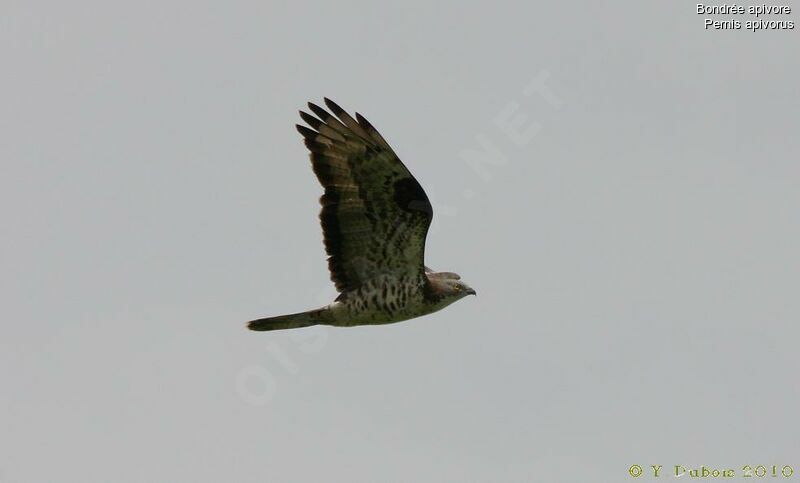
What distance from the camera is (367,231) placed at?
62.6 feet

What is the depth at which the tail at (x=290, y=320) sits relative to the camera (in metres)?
19.0

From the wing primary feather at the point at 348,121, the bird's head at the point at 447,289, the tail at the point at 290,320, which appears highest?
the wing primary feather at the point at 348,121

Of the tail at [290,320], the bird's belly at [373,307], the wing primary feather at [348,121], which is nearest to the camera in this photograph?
the wing primary feather at [348,121]

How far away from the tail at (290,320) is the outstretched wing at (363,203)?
1.46ft

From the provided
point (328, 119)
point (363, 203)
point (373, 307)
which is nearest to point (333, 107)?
point (328, 119)

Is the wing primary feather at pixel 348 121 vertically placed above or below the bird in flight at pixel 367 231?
above

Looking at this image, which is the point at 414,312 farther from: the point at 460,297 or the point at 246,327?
the point at 246,327

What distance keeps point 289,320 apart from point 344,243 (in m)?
1.06

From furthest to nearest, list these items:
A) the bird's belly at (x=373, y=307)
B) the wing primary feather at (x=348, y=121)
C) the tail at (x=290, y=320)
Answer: the bird's belly at (x=373, y=307), the tail at (x=290, y=320), the wing primary feather at (x=348, y=121)

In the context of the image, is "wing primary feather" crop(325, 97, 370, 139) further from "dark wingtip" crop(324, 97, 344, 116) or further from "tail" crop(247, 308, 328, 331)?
"tail" crop(247, 308, 328, 331)

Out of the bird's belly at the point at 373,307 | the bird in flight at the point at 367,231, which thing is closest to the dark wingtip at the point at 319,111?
the bird in flight at the point at 367,231

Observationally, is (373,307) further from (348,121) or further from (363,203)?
(348,121)

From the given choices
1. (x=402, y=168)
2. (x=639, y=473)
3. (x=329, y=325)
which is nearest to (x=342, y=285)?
(x=329, y=325)

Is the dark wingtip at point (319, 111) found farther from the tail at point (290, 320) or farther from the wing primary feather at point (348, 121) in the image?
the tail at point (290, 320)
